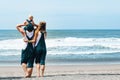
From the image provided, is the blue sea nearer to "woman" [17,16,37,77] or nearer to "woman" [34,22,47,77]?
"woman" [17,16,37,77]

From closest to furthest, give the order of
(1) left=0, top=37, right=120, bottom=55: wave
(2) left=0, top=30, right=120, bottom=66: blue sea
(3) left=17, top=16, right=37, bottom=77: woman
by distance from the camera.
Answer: (3) left=17, top=16, right=37, bottom=77: woman < (2) left=0, top=30, right=120, bottom=66: blue sea < (1) left=0, top=37, right=120, bottom=55: wave

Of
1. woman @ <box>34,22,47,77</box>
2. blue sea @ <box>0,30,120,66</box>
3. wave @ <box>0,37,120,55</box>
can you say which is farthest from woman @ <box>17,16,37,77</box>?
wave @ <box>0,37,120,55</box>

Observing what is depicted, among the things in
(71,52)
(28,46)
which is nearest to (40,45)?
(28,46)

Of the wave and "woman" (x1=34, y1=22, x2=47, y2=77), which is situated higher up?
"woman" (x1=34, y1=22, x2=47, y2=77)

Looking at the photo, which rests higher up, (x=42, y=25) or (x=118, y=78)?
(x=42, y=25)

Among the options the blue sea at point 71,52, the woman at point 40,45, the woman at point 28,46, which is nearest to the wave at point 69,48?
the blue sea at point 71,52

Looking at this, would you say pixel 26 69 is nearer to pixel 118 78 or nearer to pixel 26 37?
pixel 26 37

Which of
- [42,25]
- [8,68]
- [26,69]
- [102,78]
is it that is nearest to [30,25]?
[42,25]

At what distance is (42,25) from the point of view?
12.5 meters

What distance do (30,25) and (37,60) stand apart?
1118 mm

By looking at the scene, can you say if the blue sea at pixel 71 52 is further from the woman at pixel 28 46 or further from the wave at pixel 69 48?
the woman at pixel 28 46

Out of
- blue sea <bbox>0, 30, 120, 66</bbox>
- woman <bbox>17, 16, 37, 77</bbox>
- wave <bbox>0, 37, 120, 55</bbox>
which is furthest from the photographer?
wave <bbox>0, 37, 120, 55</bbox>

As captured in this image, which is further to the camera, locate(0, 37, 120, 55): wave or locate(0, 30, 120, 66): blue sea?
locate(0, 37, 120, 55): wave

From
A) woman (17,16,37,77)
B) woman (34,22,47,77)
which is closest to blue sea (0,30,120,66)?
woman (17,16,37,77)
